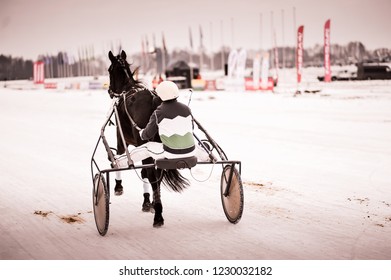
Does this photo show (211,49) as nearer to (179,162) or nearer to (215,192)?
Answer: (215,192)

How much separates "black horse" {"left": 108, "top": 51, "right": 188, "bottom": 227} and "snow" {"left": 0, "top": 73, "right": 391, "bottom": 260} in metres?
0.34

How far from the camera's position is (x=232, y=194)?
5.29 meters

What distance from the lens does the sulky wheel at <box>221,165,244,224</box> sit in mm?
5117

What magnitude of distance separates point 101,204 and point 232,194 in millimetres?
1257

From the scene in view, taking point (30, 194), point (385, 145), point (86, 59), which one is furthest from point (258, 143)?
point (30, 194)

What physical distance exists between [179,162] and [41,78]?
198 inches

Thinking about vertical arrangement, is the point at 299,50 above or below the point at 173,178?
above

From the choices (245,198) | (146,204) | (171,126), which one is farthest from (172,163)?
(245,198)

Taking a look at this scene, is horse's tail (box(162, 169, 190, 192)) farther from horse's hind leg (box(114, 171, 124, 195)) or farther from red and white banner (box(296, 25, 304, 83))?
red and white banner (box(296, 25, 304, 83))

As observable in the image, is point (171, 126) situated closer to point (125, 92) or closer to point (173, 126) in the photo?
point (173, 126)

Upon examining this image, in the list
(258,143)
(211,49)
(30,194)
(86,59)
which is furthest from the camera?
(211,49)
